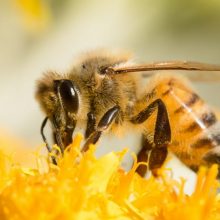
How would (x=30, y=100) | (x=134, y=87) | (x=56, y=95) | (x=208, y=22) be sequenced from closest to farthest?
(x=56, y=95) → (x=134, y=87) → (x=30, y=100) → (x=208, y=22)

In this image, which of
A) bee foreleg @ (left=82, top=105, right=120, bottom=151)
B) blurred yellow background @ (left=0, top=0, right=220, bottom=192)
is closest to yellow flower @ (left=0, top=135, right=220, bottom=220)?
bee foreleg @ (left=82, top=105, right=120, bottom=151)

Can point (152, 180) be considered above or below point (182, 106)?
below

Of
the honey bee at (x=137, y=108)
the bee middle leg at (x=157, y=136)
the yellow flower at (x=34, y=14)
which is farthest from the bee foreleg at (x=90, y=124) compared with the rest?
the yellow flower at (x=34, y=14)

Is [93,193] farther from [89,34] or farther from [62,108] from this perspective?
[89,34]

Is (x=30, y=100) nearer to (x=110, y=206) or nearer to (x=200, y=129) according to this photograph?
(x=200, y=129)

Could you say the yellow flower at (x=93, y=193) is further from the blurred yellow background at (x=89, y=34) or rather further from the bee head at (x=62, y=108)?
the blurred yellow background at (x=89, y=34)

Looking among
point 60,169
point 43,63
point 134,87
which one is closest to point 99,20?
point 43,63

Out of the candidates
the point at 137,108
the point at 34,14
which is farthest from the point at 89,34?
the point at 137,108
